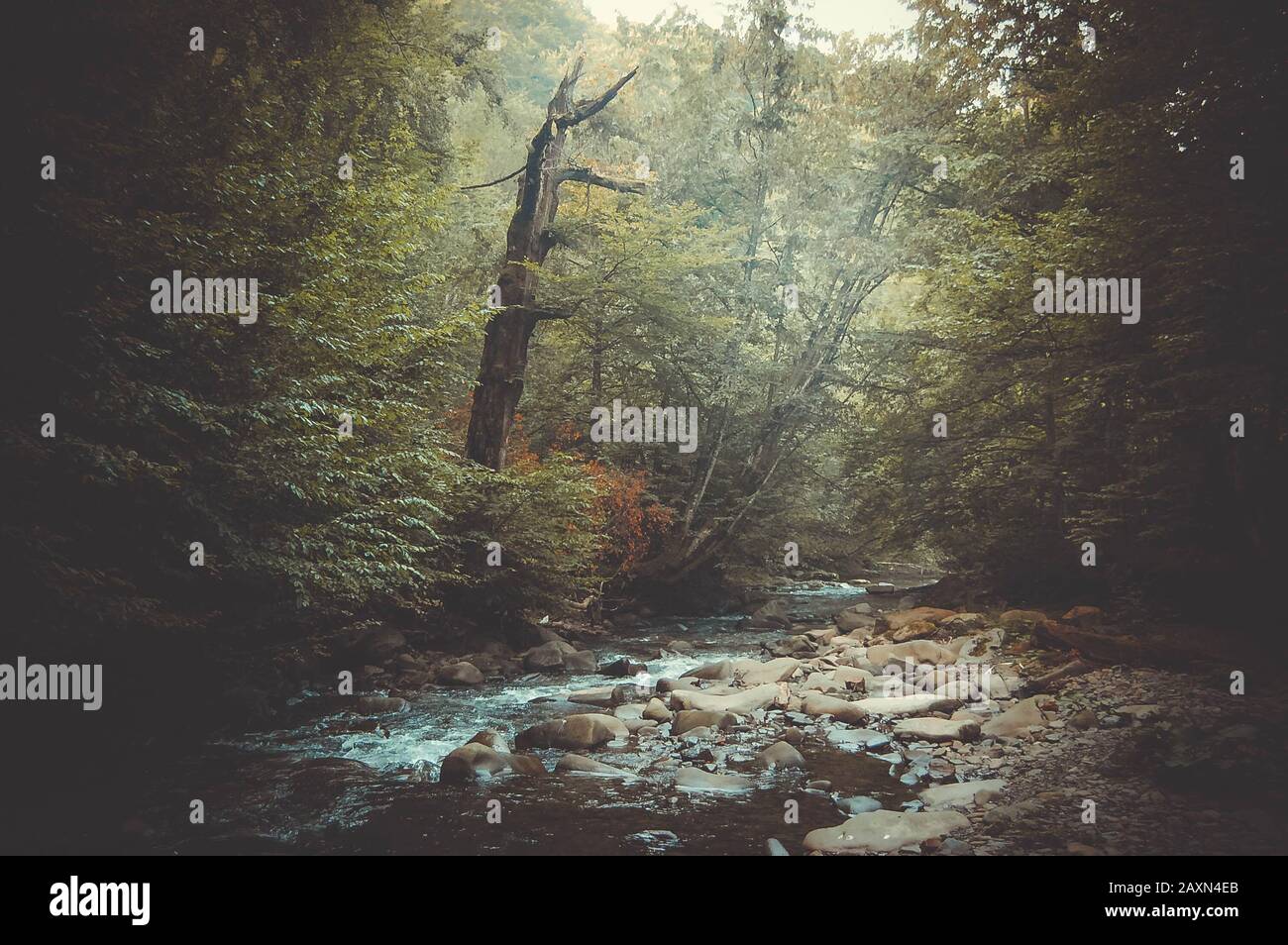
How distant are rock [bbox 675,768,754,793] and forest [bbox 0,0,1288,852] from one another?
0.16 m

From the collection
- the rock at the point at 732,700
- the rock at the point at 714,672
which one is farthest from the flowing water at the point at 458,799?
the rock at the point at 714,672

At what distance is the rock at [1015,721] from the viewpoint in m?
7.60

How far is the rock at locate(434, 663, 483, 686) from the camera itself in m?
11.1

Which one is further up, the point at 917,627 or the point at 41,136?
the point at 41,136

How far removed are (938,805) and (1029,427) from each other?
10.5 meters

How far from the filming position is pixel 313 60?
10.9m

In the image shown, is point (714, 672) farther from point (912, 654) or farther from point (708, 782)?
point (708, 782)

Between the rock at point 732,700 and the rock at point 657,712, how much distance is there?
36cm

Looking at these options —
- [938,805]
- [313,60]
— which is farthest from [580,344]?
[938,805]

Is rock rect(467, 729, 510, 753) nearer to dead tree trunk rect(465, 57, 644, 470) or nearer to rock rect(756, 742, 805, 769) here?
rock rect(756, 742, 805, 769)

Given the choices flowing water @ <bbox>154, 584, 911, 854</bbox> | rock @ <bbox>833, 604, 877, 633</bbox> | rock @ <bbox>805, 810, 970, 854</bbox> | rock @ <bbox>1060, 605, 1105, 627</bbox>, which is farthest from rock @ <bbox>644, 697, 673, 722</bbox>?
rock @ <bbox>833, 604, 877, 633</bbox>

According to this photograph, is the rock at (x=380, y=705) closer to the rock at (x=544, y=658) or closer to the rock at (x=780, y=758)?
the rock at (x=544, y=658)
